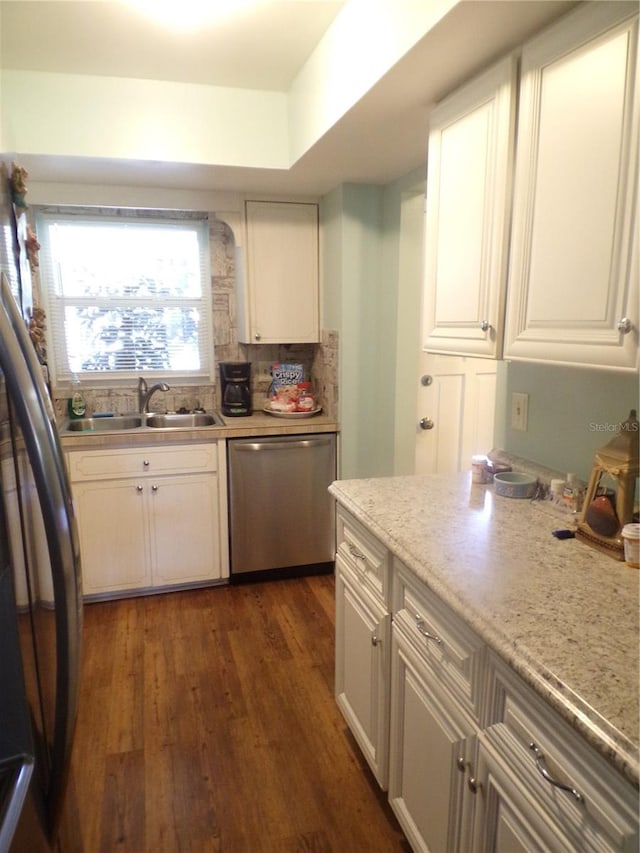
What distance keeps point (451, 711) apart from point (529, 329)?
3.02 ft

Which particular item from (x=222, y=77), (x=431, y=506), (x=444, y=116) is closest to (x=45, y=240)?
(x=222, y=77)

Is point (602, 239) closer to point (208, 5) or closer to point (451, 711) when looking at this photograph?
point (451, 711)

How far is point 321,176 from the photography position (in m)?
2.74

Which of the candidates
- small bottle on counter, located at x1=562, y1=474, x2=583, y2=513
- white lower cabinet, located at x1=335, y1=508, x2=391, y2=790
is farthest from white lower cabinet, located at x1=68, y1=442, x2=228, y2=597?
small bottle on counter, located at x1=562, y1=474, x2=583, y2=513

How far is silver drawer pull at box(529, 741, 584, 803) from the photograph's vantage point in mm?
835

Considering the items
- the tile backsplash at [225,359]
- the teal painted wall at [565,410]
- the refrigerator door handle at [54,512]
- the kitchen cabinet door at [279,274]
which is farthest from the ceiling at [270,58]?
the refrigerator door handle at [54,512]

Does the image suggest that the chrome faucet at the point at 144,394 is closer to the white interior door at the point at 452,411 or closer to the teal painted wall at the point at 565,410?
the white interior door at the point at 452,411

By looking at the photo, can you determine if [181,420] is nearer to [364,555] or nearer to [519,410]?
[364,555]

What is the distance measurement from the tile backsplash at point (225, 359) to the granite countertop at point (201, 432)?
0.18 m

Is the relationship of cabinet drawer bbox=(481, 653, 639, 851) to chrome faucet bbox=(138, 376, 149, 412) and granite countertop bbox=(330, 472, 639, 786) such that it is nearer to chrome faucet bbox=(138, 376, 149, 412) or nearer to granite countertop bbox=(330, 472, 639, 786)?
granite countertop bbox=(330, 472, 639, 786)

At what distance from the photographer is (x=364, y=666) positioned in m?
1.71

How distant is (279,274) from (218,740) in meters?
2.36

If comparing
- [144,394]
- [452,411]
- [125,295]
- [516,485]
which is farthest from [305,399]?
[516,485]

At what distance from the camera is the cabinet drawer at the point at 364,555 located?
5.03 feet
